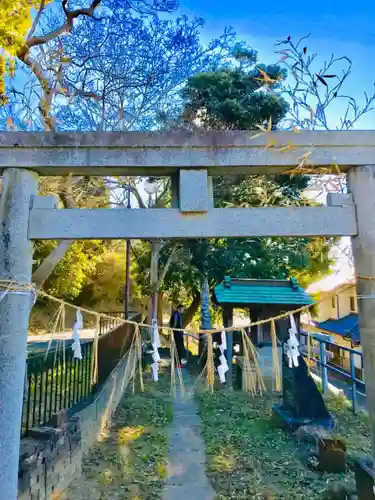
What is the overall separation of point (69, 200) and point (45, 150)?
154 inches

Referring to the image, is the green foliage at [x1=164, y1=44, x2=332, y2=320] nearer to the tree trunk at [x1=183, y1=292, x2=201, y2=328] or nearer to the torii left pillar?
the tree trunk at [x1=183, y1=292, x2=201, y2=328]

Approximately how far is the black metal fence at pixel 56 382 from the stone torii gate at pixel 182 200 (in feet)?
4.91

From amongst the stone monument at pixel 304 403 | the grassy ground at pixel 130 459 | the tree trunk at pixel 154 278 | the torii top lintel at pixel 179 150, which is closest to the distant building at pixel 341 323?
the stone monument at pixel 304 403

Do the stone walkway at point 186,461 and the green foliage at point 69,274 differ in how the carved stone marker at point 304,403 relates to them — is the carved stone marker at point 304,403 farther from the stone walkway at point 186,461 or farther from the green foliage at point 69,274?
the green foliage at point 69,274

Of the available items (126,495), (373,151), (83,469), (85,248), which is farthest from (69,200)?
(85,248)

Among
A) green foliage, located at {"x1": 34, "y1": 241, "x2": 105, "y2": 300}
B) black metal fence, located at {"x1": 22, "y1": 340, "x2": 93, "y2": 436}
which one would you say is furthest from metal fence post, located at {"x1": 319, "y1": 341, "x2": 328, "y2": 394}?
green foliage, located at {"x1": 34, "y1": 241, "x2": 105, "y2": 300}

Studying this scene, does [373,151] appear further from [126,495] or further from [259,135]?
[126,495]

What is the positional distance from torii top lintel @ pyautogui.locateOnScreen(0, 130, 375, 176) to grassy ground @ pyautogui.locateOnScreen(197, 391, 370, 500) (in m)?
3.50

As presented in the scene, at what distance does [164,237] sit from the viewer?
2.93m

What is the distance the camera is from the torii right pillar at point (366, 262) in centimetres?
289

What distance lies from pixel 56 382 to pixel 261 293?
16.2 feet

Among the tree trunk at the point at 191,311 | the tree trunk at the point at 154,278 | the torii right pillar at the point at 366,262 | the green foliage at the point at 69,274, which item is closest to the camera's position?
the torii right pillar at the point at 366,262

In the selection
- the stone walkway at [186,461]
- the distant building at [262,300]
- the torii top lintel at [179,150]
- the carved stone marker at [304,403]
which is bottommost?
the stone walkway at [186,461]

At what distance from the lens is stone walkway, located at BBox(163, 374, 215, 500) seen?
4070 mm
